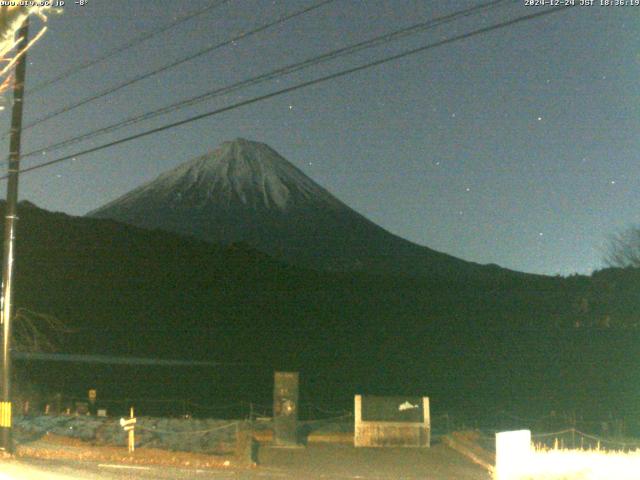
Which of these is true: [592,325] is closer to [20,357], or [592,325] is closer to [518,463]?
[20,357]

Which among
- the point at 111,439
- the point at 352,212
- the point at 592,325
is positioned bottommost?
the point at 111,439

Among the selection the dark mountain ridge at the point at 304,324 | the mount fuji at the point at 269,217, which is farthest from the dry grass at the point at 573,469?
the mount fuji at the point at 269,217

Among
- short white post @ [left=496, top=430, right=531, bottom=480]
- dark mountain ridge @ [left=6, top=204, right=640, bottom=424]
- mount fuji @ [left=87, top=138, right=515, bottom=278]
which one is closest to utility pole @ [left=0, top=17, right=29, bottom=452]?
short white post @ [left=496, top=430, right=531, bottom=480]

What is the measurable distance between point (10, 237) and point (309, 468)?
25.6ft

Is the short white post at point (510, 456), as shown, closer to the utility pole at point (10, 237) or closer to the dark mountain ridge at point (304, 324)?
the utility pole at point (10, 237)

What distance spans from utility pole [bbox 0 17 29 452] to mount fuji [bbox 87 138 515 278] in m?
102

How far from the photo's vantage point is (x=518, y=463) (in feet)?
44.9

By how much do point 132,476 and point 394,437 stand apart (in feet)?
25.5

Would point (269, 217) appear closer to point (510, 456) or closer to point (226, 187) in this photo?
point (226, 187)

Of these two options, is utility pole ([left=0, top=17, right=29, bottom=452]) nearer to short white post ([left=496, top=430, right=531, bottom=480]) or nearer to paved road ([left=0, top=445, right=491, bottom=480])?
paved road ([left=0, top=445, right=491, bottom=480])

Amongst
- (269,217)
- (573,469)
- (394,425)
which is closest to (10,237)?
(394,425)

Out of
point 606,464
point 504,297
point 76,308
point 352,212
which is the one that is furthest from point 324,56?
point 352,212

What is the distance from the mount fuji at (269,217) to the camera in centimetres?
13175

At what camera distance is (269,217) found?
15162 cm
